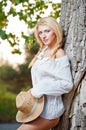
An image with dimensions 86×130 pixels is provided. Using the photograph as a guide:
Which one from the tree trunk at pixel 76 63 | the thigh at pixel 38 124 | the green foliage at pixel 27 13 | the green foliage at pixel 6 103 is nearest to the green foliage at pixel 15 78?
the green foliage at pixel 6 103

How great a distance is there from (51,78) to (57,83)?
52 millimetres

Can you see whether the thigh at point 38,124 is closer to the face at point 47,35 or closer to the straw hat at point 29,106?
the straw hat at point 29,106

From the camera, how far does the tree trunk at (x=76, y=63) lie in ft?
6.40

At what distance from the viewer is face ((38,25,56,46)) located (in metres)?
2.00

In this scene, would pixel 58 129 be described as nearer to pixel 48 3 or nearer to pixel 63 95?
pixel 63 95

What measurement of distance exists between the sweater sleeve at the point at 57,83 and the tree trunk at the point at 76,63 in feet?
0.18

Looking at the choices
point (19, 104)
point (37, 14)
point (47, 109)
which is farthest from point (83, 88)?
point (37, 14)

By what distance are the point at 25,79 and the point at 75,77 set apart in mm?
8536

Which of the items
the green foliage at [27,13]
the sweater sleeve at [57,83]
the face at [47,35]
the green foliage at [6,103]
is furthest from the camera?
the green foliage at [6,103]

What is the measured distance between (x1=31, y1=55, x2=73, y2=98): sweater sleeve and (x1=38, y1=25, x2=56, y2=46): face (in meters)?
0.14

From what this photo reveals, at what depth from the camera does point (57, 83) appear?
1895 millimetres

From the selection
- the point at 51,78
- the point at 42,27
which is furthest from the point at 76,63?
the point at 42,27

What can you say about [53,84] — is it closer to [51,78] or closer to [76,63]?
[51,78]

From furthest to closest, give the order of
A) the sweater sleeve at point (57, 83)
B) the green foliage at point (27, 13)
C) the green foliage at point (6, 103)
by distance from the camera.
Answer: the green foliage at point (6, 103)
the green foliage at point (27, 13)
the sweater sleeve at point (57, 83)
